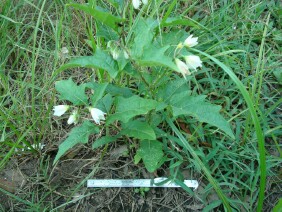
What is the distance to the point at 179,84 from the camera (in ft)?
5.11

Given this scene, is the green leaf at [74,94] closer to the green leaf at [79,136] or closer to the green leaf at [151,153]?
Result: the green leaf at [79,136]

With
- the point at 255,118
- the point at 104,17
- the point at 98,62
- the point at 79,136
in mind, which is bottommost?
the point at 79,136

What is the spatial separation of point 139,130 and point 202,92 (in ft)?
1.75

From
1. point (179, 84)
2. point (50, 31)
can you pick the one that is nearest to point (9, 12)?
point (50, 31)

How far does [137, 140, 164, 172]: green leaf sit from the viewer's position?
5.08 feet

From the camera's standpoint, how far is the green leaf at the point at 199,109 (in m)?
1.39

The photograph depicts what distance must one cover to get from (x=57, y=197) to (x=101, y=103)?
1.62ft

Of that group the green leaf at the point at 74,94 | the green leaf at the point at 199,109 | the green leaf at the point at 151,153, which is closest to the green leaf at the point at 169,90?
the green leaf at the point at 199,109

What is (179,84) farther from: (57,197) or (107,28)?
(57,197)

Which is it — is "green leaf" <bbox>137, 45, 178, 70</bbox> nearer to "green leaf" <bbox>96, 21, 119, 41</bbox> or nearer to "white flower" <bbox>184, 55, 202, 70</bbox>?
"white flower" <bbox>184, 55, 202, 70</bbox>

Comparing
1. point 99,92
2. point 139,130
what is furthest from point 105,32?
point 139,130

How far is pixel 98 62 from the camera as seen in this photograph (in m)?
1.36

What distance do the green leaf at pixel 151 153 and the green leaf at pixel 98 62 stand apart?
37 cm

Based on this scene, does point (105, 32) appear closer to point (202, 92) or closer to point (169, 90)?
point (169, 90)
